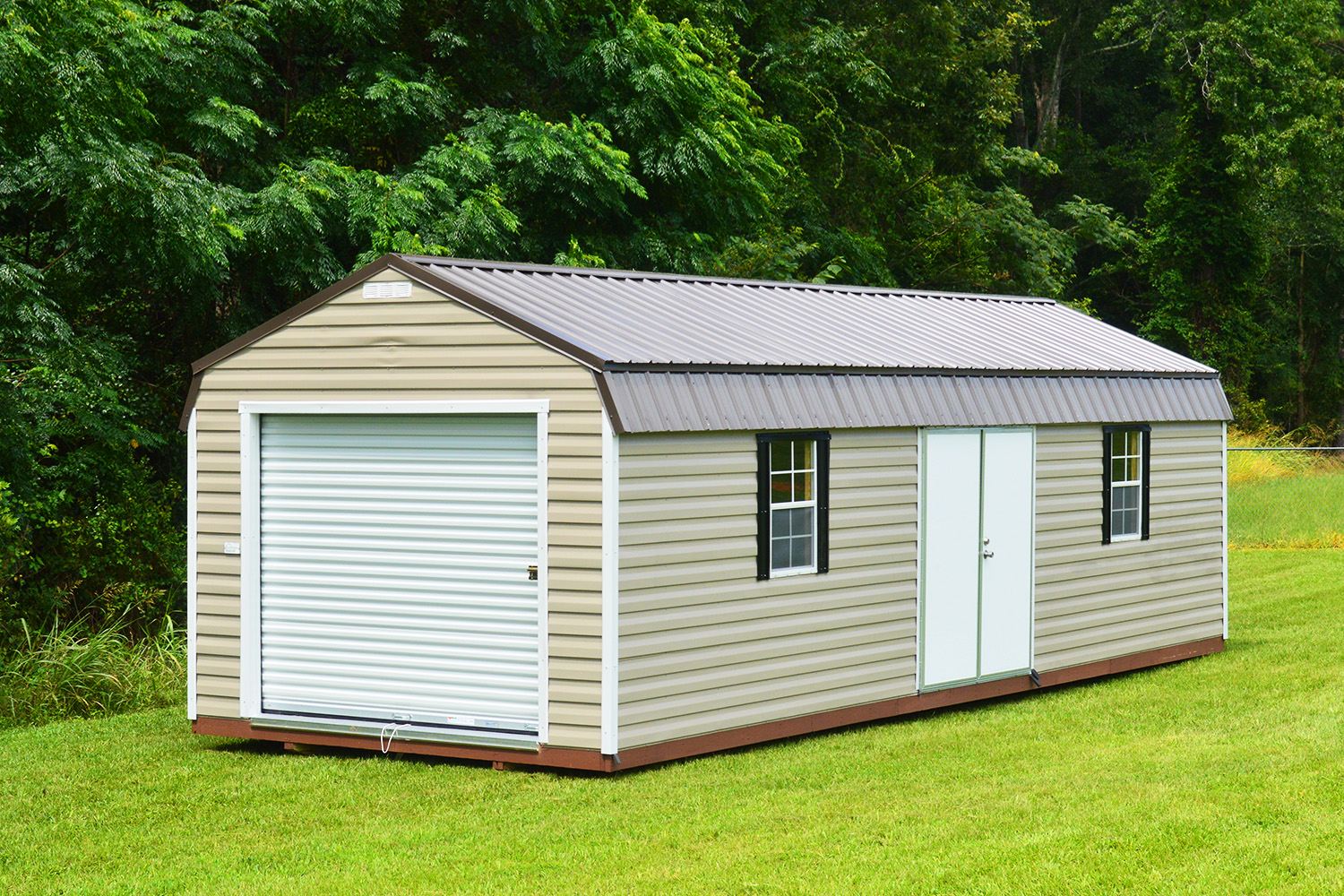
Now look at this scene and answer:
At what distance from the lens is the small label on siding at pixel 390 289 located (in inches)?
393

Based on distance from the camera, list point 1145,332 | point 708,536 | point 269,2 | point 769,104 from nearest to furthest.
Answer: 1. point 708,536
2. point 269,2
3. point 769,104
4. point 1145,332

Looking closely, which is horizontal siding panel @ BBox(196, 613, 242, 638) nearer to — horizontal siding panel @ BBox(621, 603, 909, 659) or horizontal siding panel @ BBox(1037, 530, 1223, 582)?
horizontal siding panel @ BBox(621, 603, 909, 659)

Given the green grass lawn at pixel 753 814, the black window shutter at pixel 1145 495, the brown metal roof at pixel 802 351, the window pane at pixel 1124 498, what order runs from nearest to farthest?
the green grass lawn at pixel 753 814 → the brown metal roof at pixel 802 351 → the window pane at pixel 1124 498 → the black window shutter at pixel 1145 495

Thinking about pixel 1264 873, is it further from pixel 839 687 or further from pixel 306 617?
pixel 306 617

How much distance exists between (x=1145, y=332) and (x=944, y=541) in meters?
25.1

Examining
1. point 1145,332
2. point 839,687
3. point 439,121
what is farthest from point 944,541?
point 1145,332

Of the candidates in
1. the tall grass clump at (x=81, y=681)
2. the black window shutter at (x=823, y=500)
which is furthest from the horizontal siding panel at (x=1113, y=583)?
the tall grass clump at (x=81, y=681)

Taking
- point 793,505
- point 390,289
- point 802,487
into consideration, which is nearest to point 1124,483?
point 802,487

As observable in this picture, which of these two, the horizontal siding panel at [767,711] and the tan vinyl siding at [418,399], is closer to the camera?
the tan vinyl siding at [418,399]

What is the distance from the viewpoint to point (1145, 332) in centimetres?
3500

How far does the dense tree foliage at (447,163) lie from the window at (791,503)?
7.05 metres

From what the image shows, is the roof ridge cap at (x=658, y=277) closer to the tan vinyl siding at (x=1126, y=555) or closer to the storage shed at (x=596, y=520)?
the storage shed at (x=596, y=520)

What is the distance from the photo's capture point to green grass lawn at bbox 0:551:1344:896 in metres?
7.02

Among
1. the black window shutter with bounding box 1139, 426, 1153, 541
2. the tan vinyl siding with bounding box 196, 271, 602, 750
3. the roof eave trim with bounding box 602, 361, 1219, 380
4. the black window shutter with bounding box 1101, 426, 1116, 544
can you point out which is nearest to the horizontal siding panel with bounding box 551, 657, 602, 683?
the tan vinyl siding with bounding box 196, 271, 602, 750
